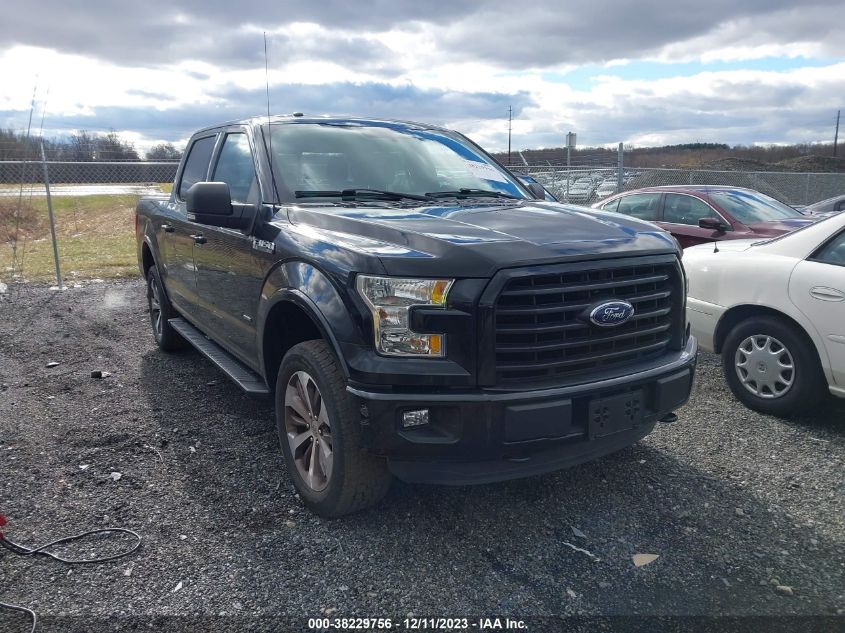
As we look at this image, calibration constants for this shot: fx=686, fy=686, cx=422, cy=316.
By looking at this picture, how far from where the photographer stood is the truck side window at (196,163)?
5164 millimetres

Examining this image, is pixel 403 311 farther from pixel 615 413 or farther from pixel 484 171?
pixel 484 171

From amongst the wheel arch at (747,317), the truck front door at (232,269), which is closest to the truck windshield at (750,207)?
the wheel arch at (747,317)

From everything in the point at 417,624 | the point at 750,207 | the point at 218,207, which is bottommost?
the point at 417,624

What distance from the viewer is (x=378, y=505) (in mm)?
3492

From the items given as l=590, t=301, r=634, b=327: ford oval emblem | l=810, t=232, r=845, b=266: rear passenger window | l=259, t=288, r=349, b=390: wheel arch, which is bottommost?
l=259, t=288, r=349, b=390: wheel arch

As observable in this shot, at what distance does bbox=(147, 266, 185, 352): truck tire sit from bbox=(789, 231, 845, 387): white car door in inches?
195

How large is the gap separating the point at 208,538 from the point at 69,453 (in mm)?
1498

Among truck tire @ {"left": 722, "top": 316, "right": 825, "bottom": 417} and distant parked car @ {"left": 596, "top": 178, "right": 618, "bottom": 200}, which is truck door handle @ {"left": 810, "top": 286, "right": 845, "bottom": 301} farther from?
distant parked car @ {"left": 596, "top": 178, "right": 618, "bottom": 200}

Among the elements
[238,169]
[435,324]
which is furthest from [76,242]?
[435,324]

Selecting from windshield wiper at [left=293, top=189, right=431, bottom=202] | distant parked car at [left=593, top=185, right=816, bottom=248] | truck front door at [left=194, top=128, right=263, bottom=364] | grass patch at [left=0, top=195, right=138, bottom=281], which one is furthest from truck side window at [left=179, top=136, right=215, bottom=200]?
grass patch at [left=0, top=195, right=138, bottom=281]

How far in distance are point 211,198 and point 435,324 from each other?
1.65m

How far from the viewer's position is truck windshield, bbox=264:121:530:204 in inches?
Answer: 155

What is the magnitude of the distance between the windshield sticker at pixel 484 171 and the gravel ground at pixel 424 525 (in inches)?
76.4

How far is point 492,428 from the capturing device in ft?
9.07
